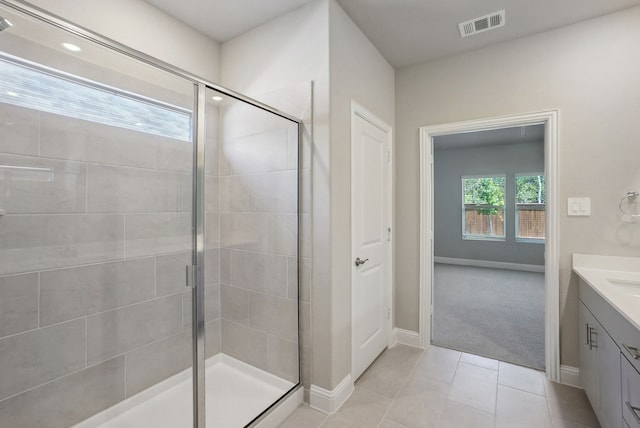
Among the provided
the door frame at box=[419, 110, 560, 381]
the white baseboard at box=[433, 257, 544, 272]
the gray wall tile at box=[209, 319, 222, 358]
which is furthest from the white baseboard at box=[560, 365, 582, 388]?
the white baseboard at box=[433, 257, 544, 272]

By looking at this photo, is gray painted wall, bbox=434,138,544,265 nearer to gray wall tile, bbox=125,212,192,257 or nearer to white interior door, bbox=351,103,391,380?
white interior door, bbox=351,103,391,380

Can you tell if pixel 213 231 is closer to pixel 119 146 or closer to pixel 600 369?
pixel 119 146

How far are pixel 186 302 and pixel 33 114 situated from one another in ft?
3.97

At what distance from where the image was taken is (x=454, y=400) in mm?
2070

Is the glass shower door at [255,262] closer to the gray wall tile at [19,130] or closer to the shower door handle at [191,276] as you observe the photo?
the shower door handle at [191,276]

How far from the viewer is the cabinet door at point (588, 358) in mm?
1784

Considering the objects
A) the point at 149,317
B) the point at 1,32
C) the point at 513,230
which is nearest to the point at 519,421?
the point at 149,317

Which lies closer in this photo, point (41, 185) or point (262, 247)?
point (41, 185)

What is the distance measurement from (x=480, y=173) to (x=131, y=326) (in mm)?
6867

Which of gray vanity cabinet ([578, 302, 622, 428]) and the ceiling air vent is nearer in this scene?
gray vanity cabinet ([578, 302, 622, 428])

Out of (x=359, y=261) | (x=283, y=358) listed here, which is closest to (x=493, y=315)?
(x=359, y=261)

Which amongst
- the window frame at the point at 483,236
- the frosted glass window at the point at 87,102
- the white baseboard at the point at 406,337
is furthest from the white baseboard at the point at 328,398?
the window frame at the point at 483,236

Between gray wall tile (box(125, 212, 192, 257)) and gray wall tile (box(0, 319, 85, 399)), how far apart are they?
49 centimetres

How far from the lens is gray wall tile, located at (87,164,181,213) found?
1.70 metres
